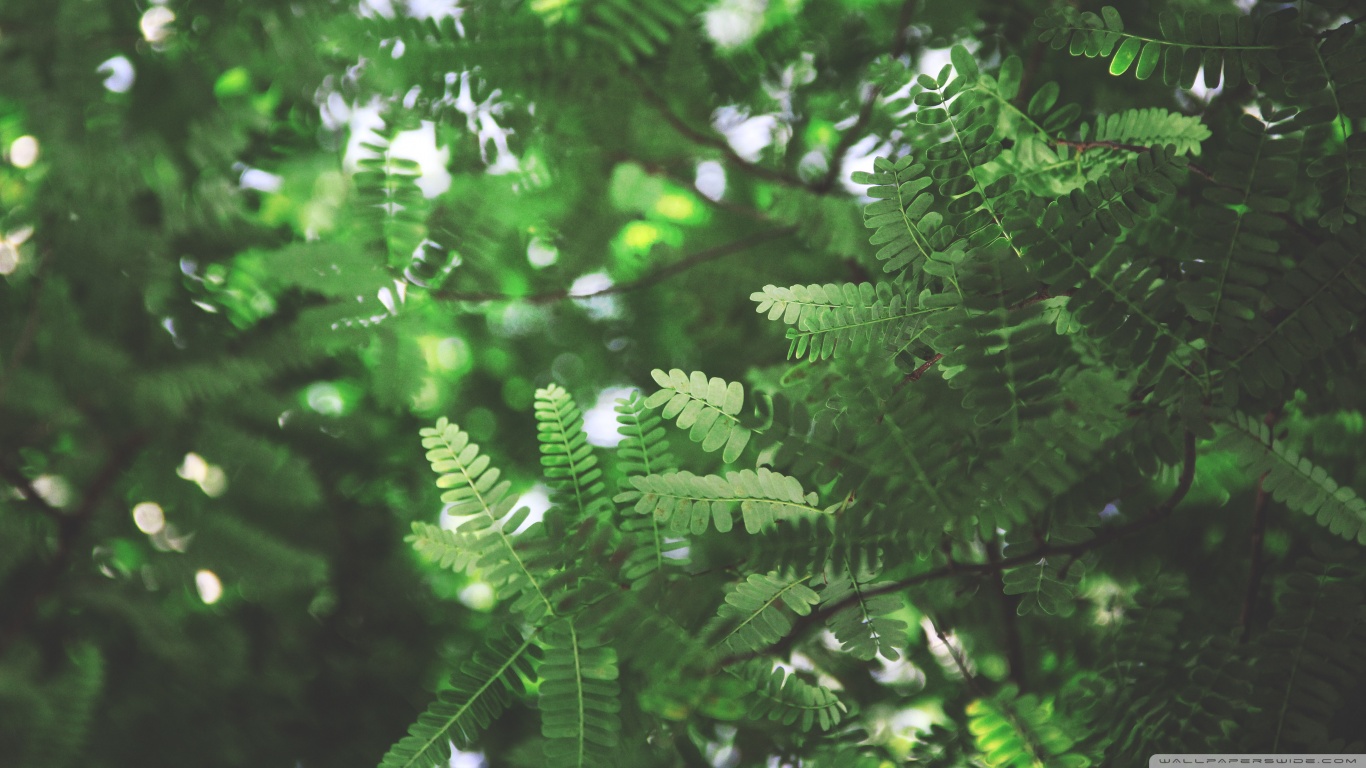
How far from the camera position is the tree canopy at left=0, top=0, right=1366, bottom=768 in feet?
1.29

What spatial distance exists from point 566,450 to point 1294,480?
0.40 meters

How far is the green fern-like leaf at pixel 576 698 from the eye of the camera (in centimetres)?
45

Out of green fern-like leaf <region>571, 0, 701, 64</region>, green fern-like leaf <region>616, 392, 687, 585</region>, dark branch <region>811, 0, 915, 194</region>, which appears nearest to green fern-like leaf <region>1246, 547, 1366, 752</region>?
green fern-like leaf <region>616, 392, 687, 585</region>

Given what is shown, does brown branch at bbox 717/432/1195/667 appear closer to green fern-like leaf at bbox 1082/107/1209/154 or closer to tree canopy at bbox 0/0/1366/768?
tree canopy at bbox 0/0/1366/768

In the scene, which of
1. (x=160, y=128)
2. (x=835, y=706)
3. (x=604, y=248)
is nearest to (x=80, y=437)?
(x=160, y=128)

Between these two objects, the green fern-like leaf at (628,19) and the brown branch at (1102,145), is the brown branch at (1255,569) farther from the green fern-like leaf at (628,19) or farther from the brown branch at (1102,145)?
the green fern-like leaf at (628,19)

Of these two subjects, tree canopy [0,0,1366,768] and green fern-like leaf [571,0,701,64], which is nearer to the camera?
tree canopy [0,0,1366,768]

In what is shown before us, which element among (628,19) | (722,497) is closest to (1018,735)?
(722,497)

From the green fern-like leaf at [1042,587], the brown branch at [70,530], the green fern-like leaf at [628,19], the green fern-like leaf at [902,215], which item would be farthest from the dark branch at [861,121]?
the brown branch at [70,530]

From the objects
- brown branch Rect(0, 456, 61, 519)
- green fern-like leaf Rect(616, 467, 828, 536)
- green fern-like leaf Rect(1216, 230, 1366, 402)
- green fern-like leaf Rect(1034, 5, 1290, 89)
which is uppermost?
green fern-like leaf Rect(1034, 5, 1290, 89)

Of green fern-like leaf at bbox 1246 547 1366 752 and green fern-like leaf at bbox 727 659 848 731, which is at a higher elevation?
green fern-like leaf at bbox 1246 547 1366 752

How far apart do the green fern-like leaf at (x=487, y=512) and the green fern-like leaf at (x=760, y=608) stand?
0.36 feet

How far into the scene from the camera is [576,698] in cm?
46

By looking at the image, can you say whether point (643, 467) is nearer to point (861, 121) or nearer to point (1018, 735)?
point (1018, 735)
